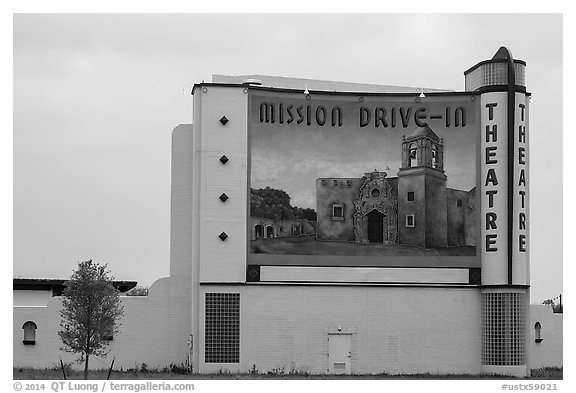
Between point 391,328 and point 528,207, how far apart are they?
8.05m

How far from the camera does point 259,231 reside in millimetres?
49500

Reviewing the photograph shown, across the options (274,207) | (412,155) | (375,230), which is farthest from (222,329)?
(412,155)

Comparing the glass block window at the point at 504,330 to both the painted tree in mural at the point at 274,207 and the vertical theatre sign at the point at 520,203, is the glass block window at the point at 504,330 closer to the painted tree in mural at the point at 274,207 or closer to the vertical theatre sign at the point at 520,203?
the vertical theatre sign at the point at 520,203

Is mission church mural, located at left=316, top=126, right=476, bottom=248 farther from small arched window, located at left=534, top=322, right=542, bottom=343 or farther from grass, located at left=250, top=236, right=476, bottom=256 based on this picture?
small arched window, located at left=534, top=322, right=542, bottom=343

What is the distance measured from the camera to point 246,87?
163 ft

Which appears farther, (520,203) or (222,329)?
(520,203)

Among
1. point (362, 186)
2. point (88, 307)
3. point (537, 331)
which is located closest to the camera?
point (88, 307)

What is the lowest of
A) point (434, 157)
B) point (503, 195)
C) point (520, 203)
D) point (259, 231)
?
point (259, 231)

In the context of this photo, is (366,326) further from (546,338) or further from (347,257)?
(546,338)

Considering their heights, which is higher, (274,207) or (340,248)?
(274,207)

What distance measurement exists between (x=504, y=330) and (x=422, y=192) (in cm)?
685

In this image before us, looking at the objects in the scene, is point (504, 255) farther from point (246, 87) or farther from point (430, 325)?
point (246, 87)
